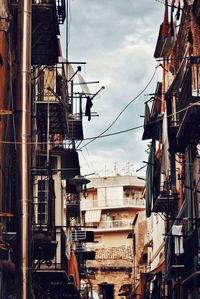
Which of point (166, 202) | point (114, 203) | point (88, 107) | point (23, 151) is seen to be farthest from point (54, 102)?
point (114, 203)

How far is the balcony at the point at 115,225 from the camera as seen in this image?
69.7m

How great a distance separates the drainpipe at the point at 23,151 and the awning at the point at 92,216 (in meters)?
62.0

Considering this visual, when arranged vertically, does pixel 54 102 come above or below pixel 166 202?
above

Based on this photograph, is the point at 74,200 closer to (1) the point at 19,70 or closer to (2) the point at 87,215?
(1) the point at 19,70

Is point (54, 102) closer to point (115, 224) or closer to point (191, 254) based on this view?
point (191, 254)

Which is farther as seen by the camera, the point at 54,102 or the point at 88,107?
the point at 88,107

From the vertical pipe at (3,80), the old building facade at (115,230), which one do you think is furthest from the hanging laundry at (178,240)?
the old building facade at (115,230)

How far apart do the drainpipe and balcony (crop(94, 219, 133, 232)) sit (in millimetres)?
57838

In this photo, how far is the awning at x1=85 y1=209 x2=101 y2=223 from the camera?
73750 millimetres

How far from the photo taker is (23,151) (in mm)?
11359

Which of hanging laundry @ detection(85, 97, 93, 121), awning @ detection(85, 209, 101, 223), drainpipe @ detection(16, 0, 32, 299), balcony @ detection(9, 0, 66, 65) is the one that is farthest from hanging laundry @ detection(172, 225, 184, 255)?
awning @ detection(85, 209, 101, 223)

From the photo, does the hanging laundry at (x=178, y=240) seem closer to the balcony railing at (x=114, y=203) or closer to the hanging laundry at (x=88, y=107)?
the hanging laundry at (x=88, y=107)

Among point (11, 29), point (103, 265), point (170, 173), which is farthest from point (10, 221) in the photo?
point (103, 265)

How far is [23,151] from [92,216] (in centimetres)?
6379
